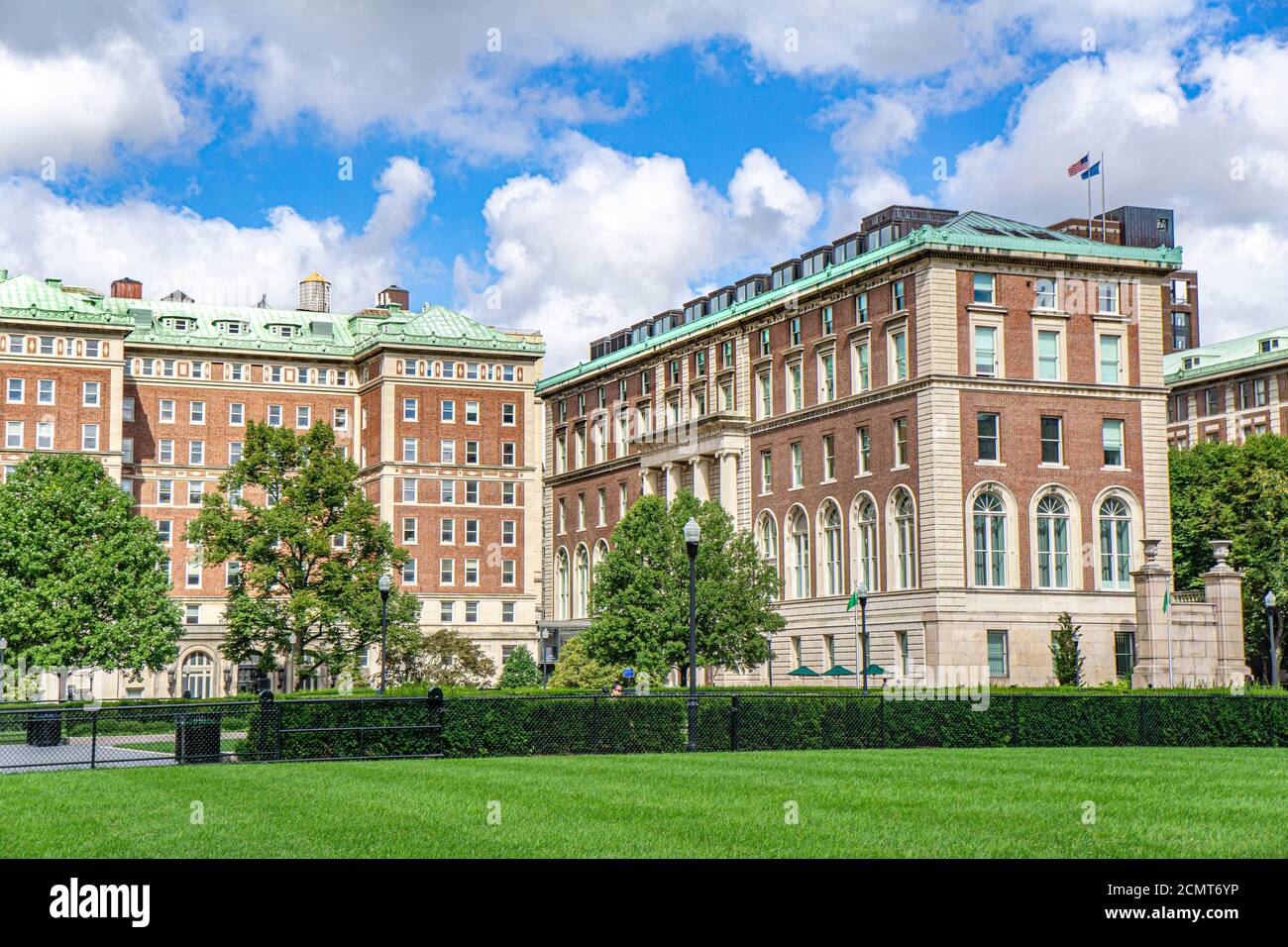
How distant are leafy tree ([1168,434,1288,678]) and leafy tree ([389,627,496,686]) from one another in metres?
42.9

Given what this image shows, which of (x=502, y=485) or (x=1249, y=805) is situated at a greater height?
(x=502, y=485)

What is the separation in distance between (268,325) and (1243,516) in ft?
246

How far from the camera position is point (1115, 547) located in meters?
79.0

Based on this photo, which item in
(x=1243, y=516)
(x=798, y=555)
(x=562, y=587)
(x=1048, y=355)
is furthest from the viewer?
(x=562, y=587)

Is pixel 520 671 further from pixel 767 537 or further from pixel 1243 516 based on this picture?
pixel 1243 516

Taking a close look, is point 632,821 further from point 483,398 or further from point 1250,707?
point 483,398

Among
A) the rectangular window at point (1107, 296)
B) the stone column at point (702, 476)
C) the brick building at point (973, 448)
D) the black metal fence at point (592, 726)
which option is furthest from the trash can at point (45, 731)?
the stone column at point (702, 476)

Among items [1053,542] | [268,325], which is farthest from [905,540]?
[268,325]

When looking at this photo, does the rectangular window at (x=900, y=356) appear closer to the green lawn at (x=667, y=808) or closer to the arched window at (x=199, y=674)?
the green lawn at (x=667, y=808)

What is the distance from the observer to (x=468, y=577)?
119 meters

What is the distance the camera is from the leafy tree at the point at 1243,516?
3356 inches

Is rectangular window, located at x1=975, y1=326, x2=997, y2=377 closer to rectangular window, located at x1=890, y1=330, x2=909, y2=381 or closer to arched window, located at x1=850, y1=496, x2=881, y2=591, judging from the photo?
rectangular window, located at x1=890, y1=330, x2=909, y2=381

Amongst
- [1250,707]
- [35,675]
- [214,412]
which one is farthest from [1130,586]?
[214,412]
